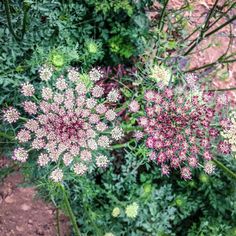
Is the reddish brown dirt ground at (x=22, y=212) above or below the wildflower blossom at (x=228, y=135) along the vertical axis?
below

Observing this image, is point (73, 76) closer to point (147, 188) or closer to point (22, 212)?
point (147, 188)

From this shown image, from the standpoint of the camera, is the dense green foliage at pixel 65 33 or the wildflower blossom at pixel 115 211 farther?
the wildflower blossom at pixel 115 211

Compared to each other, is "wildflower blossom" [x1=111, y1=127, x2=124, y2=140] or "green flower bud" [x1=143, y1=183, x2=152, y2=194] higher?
"wildflower blossom" [x1=111, y1=127, x2=124, y2=140]

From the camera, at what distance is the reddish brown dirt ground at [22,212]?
4.98 m

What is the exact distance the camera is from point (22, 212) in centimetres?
505

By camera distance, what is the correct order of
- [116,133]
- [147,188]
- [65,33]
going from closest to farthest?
1. [116,133]
2. [65,33]
3. [147,188]

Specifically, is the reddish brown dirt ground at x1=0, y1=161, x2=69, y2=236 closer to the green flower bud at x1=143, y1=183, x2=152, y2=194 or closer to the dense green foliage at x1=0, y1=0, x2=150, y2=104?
the green flower bud at x1=143, y1=183, x2=152, y2=194

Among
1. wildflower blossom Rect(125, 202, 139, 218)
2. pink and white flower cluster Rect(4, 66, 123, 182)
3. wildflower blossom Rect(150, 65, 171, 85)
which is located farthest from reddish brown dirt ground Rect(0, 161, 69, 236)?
wildflower blossom Rect(150, 65, 171, 85)

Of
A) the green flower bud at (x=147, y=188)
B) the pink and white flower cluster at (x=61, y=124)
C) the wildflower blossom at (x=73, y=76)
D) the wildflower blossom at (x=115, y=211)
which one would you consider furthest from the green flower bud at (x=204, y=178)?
the wildflower blossom at (x=73, y=76)

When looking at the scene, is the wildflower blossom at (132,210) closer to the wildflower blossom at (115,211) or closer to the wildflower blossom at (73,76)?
the wildflower blossom at (115,211)

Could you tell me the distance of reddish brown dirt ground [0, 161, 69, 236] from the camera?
196 inches

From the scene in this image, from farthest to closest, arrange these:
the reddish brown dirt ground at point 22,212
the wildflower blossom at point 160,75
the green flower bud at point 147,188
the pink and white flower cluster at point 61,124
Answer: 1. the reddish brown dirt ground at point 22,212
2. the green flower bud at point 147,188
3. the wildflower blossom at point 160,75
4. the pink and white flower cluster at point 61,124

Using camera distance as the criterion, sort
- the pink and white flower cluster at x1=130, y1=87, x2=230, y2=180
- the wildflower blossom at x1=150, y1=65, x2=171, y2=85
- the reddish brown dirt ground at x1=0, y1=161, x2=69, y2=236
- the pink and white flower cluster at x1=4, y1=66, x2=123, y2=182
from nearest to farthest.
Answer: the pink and white flower cluster at x1=4, y1=66, x2=123, y2=182, the pink and white flower cluster at x1=130, y1=87, x2=230, y2=180, the wildflower blossom at x1=150, y1=65, x2=171, y2=85, the reddish brown dirt ground at x1=0, y1=161, x2=69, y2=236

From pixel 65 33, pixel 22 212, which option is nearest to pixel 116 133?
pixel 65 33
